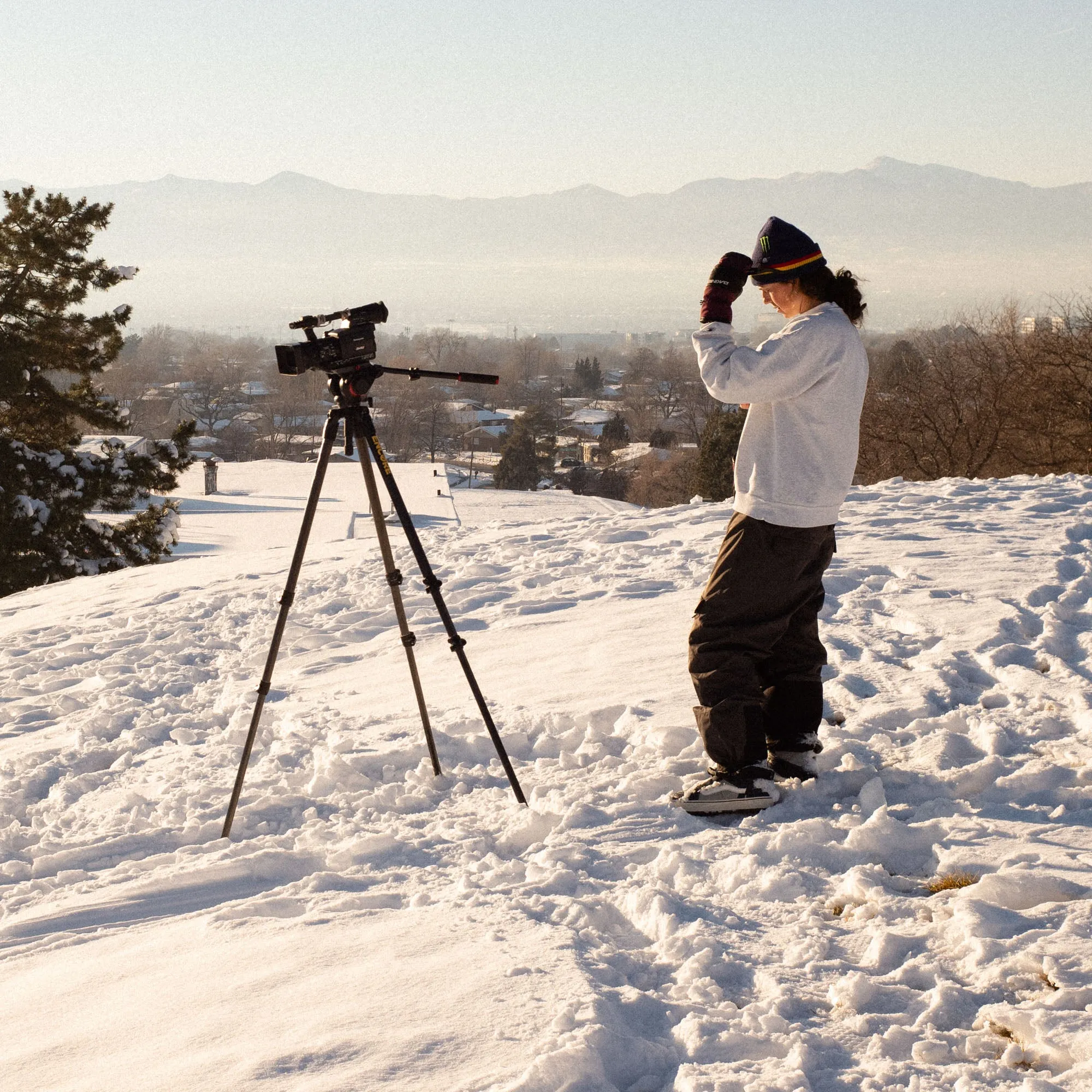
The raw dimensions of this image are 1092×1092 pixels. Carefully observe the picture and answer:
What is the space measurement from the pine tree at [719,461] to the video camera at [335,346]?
32110 millimetres

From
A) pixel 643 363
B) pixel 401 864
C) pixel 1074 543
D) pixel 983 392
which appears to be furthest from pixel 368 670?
pixel 643 363

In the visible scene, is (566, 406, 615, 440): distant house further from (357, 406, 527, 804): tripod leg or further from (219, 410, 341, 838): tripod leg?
(219, 410, 341, 838): tripod leg

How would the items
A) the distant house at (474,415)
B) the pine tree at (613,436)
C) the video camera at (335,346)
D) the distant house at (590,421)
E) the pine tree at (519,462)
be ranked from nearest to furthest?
the video camera at (335,346), the pine tree at (519,462), the pine tree at (613,436), the distant house at (590,421), the distant house at (474,415)

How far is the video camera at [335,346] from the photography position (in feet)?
12.0

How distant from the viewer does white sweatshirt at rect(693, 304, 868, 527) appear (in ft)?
10.8

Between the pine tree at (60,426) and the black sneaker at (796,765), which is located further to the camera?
the pine tree at (60,426)

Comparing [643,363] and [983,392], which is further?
[643,363]

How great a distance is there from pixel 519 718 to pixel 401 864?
1446mm

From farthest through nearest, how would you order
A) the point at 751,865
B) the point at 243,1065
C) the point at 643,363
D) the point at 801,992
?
1. the point at 643,363
2. the point at 751,865
3. the point at 801,992
4. the point at 243,1065

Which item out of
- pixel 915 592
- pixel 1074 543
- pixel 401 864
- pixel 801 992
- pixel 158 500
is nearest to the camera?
pixel 801 992

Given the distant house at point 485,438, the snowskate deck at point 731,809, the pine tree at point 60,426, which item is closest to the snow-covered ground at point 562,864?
the snowskate deck at point 731,809

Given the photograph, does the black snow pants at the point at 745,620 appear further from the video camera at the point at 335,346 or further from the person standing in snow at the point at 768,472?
the video camera at the point at 335,346

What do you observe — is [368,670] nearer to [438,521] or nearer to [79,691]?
[79,691]

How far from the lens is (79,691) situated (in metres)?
6.30
